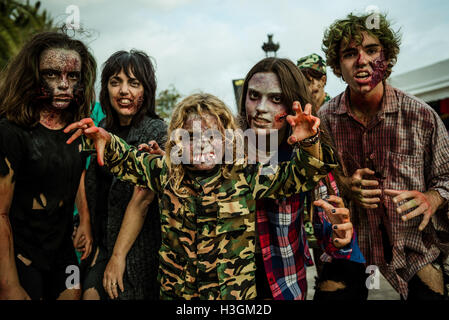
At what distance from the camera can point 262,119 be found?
220 centimetres

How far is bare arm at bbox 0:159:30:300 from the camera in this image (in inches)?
73.2

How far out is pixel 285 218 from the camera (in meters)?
2.12

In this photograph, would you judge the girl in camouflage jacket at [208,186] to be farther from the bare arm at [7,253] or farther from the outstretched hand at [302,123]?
the bare arm at [7,253]

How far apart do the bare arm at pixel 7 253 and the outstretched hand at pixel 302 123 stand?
1.49 metres

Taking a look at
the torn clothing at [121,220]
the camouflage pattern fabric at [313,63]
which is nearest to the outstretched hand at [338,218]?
the torn clothing at [121,220]

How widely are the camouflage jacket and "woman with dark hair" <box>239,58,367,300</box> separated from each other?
204mm

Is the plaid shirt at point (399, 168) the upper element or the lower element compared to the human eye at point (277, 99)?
lower

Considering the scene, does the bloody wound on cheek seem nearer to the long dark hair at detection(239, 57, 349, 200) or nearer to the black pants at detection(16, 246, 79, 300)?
the long dark hair at detection(239, 57, 349, 200)

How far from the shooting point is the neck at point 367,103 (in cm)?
249

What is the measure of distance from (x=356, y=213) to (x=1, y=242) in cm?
219
